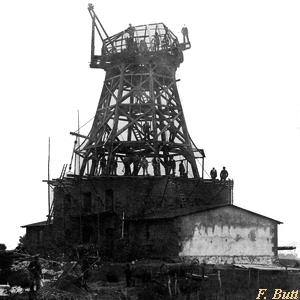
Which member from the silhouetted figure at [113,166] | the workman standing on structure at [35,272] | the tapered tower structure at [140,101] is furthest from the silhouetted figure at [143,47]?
the workman standing on structure at [35,272]

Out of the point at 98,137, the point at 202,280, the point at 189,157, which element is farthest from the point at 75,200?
the point at 202,280

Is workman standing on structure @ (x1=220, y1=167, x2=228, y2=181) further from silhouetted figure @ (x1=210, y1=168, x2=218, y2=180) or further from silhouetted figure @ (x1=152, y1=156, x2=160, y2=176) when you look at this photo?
silhouetted figure @ (x1=152, y1=156, x2=160, y2=176)

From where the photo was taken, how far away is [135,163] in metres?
39.2

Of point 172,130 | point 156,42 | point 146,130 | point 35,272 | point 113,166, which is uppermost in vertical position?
point 156,42

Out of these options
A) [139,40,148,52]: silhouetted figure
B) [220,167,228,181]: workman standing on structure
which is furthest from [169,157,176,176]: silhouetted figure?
[139,40,148,52]: silhouetted figure

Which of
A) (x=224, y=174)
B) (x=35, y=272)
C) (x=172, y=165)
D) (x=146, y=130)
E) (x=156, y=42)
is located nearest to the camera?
(x=35, y=272)

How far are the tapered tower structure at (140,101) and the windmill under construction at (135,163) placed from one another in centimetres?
7

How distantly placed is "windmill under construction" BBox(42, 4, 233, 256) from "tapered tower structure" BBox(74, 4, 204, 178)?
7cm

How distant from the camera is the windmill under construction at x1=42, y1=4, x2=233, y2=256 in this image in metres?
37.0

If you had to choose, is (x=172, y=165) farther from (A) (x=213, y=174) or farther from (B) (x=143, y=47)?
(B) (x=143, y=47)

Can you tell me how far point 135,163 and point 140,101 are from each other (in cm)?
565

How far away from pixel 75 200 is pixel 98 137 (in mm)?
4746

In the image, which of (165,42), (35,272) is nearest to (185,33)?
(165,42)

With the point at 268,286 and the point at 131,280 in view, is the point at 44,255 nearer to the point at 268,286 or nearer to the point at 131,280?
the point at 131,280
